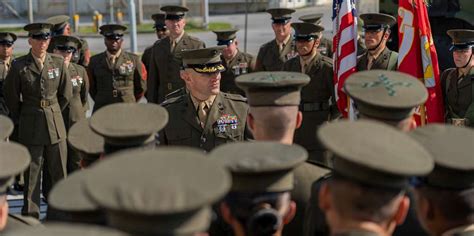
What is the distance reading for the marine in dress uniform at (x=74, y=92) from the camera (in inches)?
360

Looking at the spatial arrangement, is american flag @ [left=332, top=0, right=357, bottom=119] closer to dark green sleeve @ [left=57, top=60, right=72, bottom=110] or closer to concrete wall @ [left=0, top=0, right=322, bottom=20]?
dark green sleeve @ [left=57, top=60, right=72, bottom=110]

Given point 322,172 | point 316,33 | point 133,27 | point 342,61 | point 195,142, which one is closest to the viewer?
point 322,172

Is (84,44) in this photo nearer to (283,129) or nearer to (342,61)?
(342,61)

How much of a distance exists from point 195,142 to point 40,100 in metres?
3.08

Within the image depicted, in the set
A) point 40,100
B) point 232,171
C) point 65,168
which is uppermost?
point 232,171

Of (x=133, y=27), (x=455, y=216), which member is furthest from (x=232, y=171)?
(x=133, y=27)

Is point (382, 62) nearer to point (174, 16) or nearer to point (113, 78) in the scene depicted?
point (174, 16)

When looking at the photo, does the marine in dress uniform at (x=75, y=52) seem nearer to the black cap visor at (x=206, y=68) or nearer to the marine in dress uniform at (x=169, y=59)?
the marine in dress uniform at (x=169, y=59)

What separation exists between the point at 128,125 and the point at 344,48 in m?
4.25

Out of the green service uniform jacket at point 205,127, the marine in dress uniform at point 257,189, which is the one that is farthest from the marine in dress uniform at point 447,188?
the green service uniform jacket at point 205,127

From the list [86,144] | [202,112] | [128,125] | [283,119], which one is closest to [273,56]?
[202,112]

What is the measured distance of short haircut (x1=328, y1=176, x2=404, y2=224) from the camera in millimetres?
2785

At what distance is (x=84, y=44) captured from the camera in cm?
1099

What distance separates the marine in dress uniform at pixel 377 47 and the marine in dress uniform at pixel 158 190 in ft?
19.1
